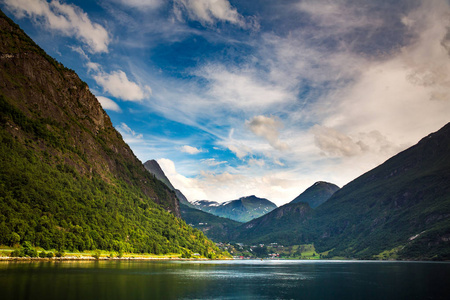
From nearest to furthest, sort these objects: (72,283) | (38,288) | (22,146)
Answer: (38,288)
(72,283)
(22,146)

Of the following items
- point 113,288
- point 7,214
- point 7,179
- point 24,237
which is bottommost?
point 113,288

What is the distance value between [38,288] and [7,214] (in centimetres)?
10583

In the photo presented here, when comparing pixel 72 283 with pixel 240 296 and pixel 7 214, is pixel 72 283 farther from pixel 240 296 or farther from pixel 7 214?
pixel 7 214

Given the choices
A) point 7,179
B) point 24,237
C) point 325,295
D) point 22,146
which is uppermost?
point 22,146

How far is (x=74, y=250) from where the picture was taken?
169m

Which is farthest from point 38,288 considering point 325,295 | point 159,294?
point 325,295

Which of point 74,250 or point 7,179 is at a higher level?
point 7,179

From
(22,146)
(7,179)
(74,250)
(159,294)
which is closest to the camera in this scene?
(159,294)

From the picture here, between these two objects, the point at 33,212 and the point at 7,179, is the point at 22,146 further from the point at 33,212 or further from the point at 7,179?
the point at 33,212

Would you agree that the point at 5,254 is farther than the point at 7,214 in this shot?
No

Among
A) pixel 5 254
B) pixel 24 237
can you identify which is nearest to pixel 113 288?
pixel 5 254

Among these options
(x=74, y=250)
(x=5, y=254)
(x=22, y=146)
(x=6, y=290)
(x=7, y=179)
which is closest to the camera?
(x=6, y=290)

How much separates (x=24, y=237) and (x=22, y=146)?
227ft

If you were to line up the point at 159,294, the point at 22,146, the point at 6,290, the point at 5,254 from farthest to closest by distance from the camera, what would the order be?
1. the point at 22,146
2. the point at 5,254
3. the point at 159,294
4. the point at 6,290
